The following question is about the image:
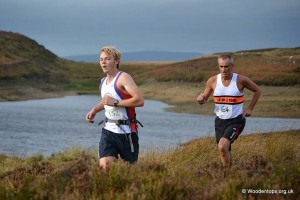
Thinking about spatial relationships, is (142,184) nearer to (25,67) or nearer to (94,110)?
(94,110)

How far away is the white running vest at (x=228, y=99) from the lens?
8.55m

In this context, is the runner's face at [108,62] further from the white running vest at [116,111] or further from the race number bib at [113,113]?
the race number bib at [113,113]

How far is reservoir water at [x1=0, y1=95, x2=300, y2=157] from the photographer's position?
2260 centimetres

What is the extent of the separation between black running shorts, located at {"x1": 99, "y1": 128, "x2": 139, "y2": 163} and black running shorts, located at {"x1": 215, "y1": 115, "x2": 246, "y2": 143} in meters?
1.66

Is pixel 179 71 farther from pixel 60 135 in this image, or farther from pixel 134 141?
pixel 134 141

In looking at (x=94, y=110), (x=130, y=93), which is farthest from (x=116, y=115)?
(x=94, y=110)

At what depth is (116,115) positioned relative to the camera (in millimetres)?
7473

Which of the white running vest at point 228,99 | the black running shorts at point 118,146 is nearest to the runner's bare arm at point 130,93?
the black running shorts at point 118,146

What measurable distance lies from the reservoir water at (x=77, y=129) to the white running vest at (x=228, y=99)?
971cm

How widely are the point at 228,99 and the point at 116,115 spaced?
6.37 feet

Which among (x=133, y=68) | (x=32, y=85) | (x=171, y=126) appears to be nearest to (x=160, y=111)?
(x=171, y=126)

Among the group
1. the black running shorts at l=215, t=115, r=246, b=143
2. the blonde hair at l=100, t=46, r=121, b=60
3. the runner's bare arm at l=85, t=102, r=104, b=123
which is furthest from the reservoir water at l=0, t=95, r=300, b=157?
the blonde hair at l=100, t=46, r=121, b=60

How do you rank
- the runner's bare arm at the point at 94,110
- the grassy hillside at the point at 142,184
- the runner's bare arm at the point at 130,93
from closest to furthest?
the grassy hillside at the point at 142,184 → the runner's bare arm at the point at 130,93 → the runner's bare arm at the point at 94,110

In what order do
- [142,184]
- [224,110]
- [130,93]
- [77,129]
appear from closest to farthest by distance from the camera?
[142,184] → [130,93] → [224,110] → [77,129]
